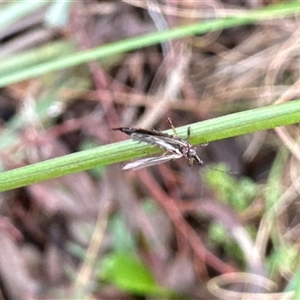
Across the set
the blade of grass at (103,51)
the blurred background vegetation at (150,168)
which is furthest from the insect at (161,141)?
the blurred background vegetation at (150,168)

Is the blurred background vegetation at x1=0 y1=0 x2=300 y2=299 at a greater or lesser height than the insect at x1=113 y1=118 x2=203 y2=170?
greater

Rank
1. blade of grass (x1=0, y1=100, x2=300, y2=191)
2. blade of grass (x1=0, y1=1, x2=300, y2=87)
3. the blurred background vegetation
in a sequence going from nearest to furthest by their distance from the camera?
blade of grass (x1=0, y1=100, x2=300, y2=191) < blade of grass (x1=0, y1=1, x2=300, y2=87) < the blurred background vegetation

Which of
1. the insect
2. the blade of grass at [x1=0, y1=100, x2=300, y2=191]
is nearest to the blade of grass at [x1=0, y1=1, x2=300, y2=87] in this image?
the insect

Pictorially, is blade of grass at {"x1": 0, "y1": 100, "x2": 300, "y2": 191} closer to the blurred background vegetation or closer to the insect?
the insect

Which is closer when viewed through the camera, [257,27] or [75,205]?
[75,205]

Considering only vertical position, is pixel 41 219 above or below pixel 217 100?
below

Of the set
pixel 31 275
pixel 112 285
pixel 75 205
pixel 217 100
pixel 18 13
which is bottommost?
pixel 112 285

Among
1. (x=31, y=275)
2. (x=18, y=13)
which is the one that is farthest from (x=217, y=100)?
(x=31, y=275)

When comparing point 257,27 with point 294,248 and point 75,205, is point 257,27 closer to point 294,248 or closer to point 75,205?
point 294,248
